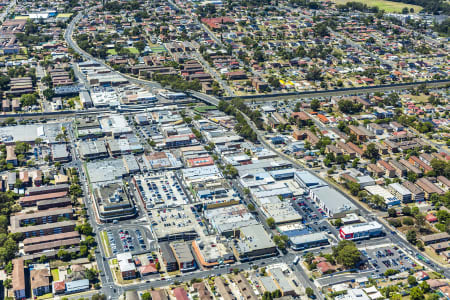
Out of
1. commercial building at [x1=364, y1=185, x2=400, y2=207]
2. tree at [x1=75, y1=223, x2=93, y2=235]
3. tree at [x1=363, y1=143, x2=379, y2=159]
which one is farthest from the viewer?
tree at [x1=363, y1=143, x2=379, y2=159]

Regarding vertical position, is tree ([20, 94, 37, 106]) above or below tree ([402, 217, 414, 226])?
above

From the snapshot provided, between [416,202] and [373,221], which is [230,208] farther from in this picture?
[416,202]

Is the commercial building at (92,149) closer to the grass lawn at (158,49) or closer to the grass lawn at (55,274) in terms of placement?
the grass lawn at (55,274)

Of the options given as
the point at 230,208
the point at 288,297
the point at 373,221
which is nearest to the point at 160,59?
the point at 230,208

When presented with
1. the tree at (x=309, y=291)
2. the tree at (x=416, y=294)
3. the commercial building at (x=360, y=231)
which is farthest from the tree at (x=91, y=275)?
the tree at (x=416, y=294)

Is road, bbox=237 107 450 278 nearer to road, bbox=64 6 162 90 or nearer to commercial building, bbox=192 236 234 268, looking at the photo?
commercial building, bbox=192 236 234 268

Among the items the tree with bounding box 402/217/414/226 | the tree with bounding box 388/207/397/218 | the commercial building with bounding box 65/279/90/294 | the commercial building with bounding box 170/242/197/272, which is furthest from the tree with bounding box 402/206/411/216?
the commercial building with bounding box 65/279/90/294
